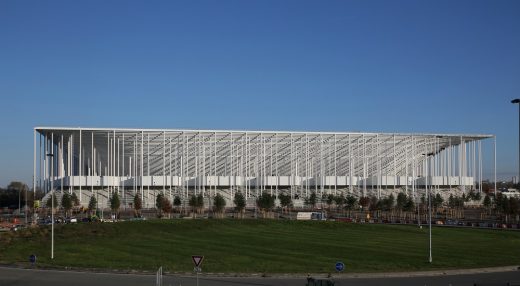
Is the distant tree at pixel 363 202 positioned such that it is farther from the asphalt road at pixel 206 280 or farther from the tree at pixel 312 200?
the asphalt road at pixel 206 280

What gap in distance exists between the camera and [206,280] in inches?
1141

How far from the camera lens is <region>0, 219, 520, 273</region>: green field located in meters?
34.7

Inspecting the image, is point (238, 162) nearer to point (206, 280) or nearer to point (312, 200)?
point (312, 200)

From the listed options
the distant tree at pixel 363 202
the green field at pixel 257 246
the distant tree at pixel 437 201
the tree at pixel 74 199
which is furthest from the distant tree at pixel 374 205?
the tree at pixel 74 199

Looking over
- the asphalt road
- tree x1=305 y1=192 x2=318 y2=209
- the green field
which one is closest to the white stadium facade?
tree x1=305 y1=192 x2=318 y2=209

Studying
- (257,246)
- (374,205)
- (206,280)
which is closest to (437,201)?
(374,205)

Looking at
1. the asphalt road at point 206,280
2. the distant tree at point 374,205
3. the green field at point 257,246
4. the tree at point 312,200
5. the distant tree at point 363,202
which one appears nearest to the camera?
the asphalt road at point 206,280

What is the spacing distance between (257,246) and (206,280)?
15.2 m

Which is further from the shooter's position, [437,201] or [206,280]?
[437,201]

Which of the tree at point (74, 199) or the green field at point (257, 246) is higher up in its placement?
the tree at point (74, 199)

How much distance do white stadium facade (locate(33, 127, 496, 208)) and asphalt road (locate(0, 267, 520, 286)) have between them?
215ft

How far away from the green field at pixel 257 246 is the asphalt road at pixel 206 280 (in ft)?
8.40

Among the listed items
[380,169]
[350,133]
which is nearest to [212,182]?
[350,133]

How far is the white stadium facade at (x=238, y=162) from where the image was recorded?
98.8 m
